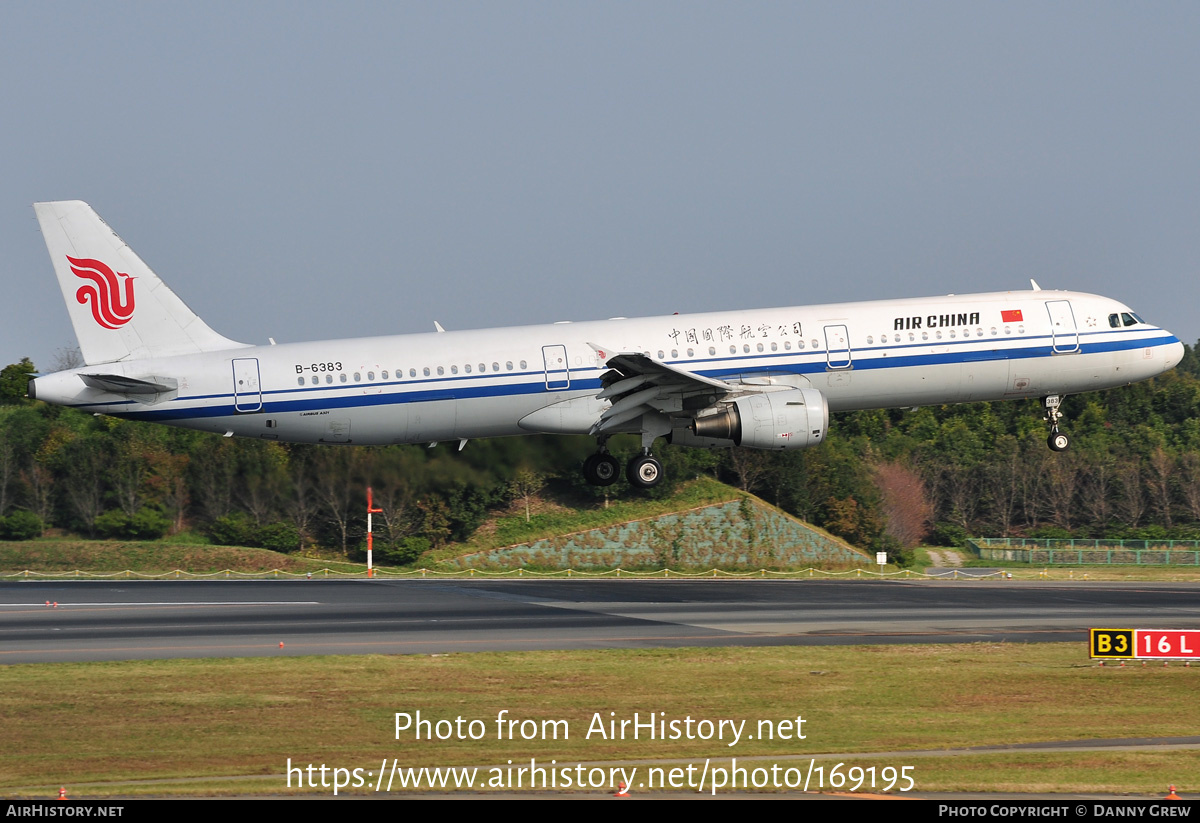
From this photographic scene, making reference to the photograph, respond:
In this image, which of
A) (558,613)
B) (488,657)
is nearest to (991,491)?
(558,613)

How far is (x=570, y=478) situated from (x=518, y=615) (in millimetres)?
32344

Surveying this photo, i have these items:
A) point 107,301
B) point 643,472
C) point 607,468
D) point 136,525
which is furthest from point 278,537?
point 643,472

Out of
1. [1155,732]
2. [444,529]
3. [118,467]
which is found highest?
[118,467]

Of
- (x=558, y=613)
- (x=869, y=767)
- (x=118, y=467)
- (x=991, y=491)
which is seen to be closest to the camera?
(x=869, y=767)

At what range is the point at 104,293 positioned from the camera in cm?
4019

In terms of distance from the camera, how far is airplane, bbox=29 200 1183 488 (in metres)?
39.3

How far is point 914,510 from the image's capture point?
93812 mm

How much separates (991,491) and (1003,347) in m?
60.3

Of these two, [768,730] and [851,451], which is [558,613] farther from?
[851,451]

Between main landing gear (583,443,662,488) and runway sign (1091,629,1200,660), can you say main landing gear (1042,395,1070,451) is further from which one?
main landing gear (583,443,662,488)

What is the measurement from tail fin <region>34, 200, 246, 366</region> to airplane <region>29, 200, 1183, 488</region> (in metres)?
0.04

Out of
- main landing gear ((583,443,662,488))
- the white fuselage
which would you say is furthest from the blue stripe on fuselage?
main landing gear ((583,443,662,488))

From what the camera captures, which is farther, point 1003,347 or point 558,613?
point 1003,347

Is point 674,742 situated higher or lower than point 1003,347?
lower
